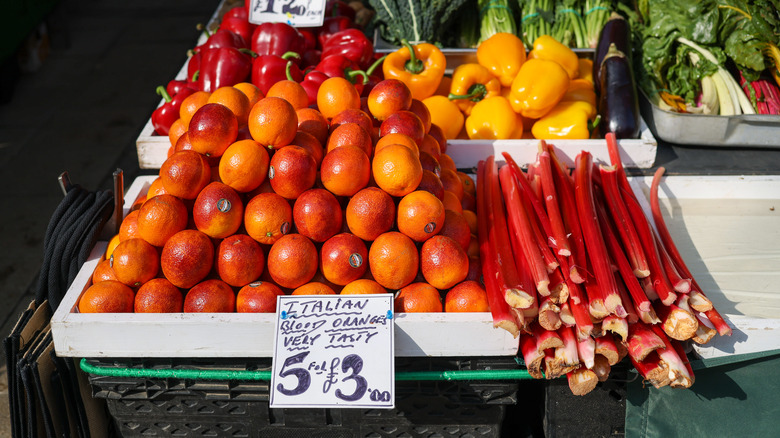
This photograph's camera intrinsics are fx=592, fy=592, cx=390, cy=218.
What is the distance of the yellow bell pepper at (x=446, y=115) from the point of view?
8.84ft

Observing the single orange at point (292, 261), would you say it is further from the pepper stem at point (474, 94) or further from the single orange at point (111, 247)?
the pepper stem at point (474, 94)

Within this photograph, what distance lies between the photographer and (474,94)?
2.82 metres

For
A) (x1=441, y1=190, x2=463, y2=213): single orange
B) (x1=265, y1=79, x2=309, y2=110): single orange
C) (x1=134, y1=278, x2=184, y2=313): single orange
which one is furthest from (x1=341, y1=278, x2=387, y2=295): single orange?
(x1=265, y1=79, x2=309, y2=110): single orange

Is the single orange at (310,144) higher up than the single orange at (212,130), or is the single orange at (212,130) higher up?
the single orange at (212,130)

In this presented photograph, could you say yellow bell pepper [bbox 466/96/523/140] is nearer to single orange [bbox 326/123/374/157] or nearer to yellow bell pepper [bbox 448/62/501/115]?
yellow bell pepper [bbox 448/62/501/115]

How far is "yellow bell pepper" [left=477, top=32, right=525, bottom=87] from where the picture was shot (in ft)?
9.32

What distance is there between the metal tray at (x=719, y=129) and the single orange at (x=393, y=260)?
171cm

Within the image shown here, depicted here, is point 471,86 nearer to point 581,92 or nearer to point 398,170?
point 581,92

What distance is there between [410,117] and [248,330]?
83cm

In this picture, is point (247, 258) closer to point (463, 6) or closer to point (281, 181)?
point (281, 181)

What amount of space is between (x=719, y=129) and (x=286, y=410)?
228 cm

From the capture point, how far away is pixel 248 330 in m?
1.60

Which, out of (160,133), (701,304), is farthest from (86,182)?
(701,304)

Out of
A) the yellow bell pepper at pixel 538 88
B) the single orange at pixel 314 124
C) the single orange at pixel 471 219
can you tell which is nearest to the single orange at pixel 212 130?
the single orange at pixel 314 124
